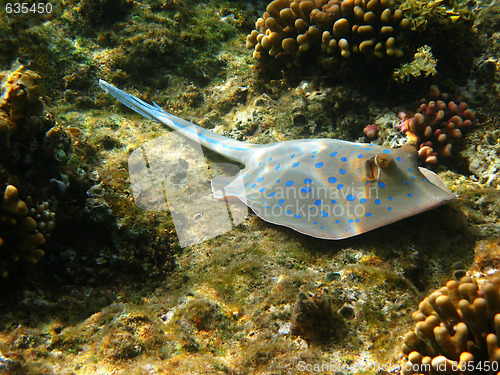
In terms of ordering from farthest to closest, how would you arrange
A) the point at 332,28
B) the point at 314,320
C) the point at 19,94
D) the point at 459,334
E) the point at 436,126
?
the point at 332,28 < the point at 436,126 < the point at 19,94 < the point at 314,320 < the point at 459,334

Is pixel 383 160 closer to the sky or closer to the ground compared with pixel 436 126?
closer to the sky

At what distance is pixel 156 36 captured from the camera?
6.31 meters

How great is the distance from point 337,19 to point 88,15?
5.69 m

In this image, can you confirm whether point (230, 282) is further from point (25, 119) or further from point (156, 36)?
point (156, 36)

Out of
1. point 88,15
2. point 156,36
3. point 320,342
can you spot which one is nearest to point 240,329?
point 320,342

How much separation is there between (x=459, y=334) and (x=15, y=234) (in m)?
3.99

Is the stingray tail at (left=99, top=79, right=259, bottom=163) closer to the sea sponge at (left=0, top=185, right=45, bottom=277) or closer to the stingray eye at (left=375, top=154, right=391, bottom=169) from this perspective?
the stingray eye at (left=375, top=154, right=391, bottom=169)

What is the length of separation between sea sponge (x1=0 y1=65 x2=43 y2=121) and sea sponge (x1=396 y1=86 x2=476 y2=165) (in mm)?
5585

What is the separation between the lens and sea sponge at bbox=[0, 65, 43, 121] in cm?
321

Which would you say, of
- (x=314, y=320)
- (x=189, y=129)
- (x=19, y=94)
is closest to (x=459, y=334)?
(x=314, y=320)

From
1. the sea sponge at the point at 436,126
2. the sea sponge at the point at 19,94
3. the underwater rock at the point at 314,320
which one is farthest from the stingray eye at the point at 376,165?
the sea sponge at the point at 19,94

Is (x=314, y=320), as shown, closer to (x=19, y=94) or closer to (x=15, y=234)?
(x=15, y=234)

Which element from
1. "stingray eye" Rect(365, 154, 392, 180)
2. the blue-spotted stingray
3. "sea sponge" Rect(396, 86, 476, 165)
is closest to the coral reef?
"sea sponge" Rect(396, 86, 476, 165)

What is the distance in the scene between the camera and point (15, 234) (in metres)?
2.80
